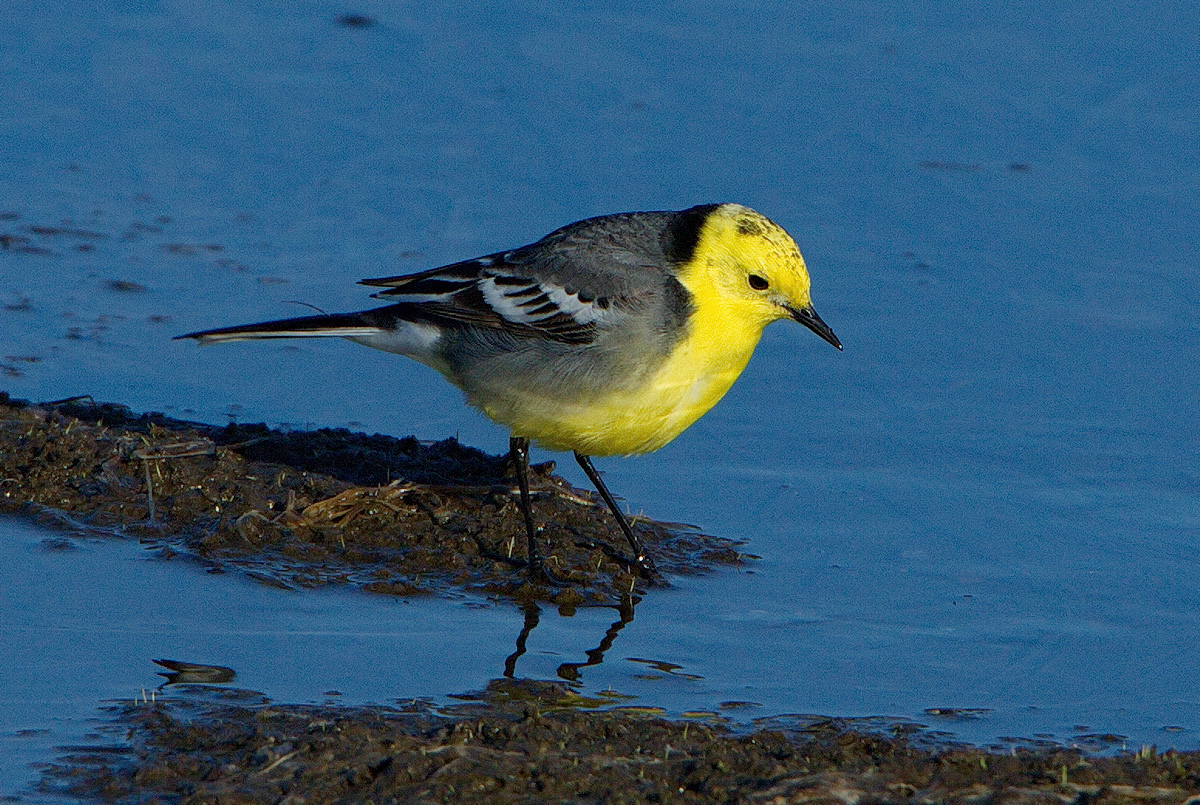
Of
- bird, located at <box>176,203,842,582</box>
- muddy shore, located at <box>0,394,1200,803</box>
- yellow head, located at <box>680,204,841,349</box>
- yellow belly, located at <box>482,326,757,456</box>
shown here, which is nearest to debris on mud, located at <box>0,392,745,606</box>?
muddy shore, located at <box>0,394,1200,803</box>

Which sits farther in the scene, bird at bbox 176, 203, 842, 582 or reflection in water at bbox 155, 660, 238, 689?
bird at bbox 176, 203, 842, 582

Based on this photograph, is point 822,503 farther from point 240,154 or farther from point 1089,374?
point 240,154

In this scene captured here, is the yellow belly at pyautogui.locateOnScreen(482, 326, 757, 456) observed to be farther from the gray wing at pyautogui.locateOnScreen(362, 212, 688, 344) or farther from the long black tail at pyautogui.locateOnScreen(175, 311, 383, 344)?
the long black tail at pyautogui.locateOnScreen(175, 311, 383, 344)

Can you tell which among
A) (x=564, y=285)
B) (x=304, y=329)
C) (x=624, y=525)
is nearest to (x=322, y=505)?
(x=304, y=329)

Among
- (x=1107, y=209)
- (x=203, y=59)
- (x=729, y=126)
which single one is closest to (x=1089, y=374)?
(x=1107, y=209)

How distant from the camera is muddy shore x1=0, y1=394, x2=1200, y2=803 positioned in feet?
17.8

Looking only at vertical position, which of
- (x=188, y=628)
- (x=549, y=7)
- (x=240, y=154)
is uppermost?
(x=549, y=7)

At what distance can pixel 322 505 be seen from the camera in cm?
809

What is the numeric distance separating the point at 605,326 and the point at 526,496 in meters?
0.93

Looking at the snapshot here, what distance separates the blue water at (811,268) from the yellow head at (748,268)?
3.97ft

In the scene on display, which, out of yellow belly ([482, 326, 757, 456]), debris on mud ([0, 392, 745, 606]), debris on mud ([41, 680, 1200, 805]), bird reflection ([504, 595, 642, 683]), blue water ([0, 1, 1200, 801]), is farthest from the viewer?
yellow belly ([482, 326, 757, 456])

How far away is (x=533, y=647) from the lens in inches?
283

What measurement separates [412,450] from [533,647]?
6.62ft

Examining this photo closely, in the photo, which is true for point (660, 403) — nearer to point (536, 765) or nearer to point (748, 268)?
point (748, 268)
